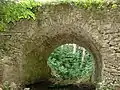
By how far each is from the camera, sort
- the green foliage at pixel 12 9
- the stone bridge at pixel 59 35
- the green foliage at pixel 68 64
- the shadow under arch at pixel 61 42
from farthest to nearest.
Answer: the green foliage at pixel 68 64 < the shadow under arch at pixel 61 42 < the stone bridge at pixel 59 35 < the green foliage at pixel 12 9

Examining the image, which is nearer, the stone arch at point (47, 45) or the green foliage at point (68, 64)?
the stone arch at point (47, 45)

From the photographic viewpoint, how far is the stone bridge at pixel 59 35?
650cm

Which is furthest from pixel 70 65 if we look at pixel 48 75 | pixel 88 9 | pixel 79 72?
pixel 88 9

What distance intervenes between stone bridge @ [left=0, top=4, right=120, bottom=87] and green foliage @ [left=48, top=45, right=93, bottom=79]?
3.08 metres

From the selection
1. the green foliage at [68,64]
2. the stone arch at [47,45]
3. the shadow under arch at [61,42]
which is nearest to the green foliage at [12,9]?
the stone arch at [47,45]

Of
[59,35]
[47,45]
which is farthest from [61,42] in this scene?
[59,35]

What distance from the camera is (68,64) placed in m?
11.4

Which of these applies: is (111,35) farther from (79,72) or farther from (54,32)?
(79,72)

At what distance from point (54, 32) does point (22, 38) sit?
93 cm

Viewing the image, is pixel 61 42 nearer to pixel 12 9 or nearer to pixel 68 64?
pixel 68 64

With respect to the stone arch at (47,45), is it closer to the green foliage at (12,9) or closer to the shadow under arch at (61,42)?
the shadow under arch at (61,42)

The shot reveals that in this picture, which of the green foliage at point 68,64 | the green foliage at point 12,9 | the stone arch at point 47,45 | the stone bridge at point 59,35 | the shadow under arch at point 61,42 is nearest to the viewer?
the green foliage at point 12,9

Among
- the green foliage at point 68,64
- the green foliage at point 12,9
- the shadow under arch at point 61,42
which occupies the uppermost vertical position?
the green foliage at point 12,9

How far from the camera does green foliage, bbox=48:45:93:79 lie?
11.0 metres
